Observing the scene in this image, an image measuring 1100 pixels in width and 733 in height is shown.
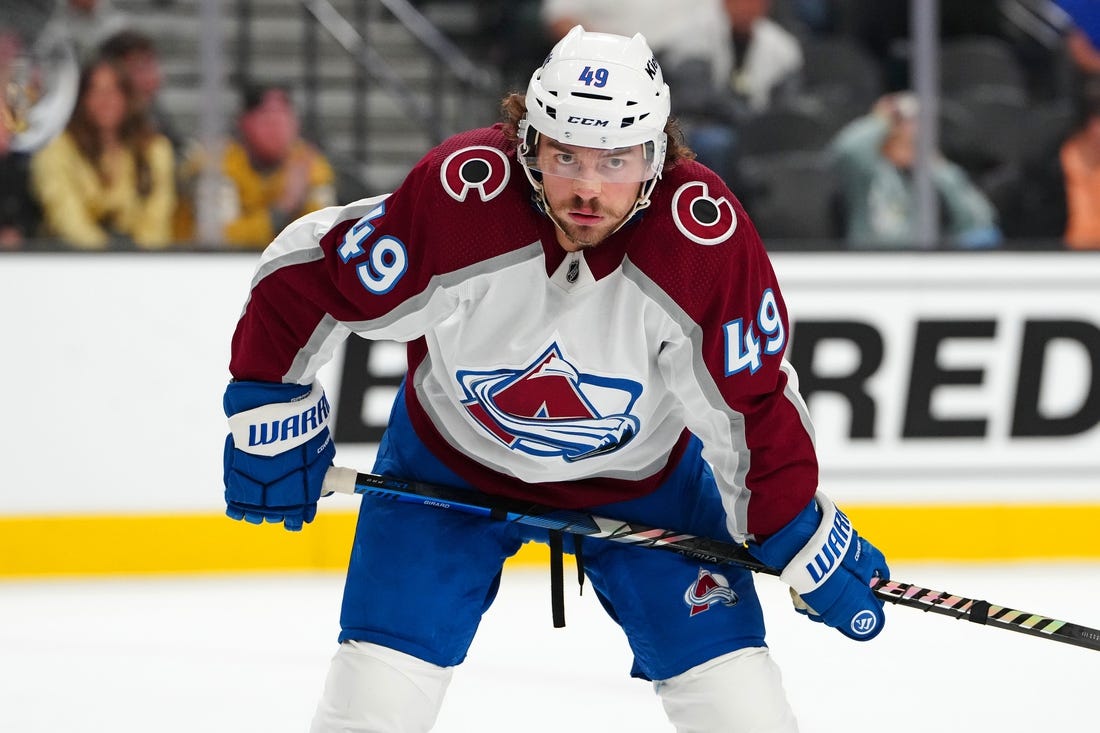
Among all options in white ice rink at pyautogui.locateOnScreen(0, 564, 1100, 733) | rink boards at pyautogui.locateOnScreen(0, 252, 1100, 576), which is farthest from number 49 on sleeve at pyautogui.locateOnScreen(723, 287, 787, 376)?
rink boards at pyautogui.locateOnScreen(0, 252, 1100, 576)

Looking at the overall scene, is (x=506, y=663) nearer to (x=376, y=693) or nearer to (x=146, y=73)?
(x=376, y=693)

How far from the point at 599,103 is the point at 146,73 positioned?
2401 millimetres

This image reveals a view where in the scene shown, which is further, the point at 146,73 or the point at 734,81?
the point at 734,81

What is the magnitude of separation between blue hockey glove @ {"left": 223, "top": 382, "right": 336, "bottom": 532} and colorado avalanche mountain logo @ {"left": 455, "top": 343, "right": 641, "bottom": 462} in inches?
9.7

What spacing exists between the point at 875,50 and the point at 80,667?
114 inches

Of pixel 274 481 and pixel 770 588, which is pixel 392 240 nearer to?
pixel 274 481

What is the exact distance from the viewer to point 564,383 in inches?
72.0

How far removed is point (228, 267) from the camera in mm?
3633

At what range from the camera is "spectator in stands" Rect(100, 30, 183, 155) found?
3729mm

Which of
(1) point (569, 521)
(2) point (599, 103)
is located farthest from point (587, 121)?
(1) point (569, 521)

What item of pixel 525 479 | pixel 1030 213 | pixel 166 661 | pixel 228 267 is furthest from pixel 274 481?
pixel 1030 213

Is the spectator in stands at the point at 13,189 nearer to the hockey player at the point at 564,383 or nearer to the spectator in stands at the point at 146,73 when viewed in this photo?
the spectator in stands at the point at 146,73

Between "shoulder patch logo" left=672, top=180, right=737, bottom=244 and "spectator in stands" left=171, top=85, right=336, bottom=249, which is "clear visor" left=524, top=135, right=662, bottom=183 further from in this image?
"spectator in stands" left=171, top=85, right=336, bottom=249

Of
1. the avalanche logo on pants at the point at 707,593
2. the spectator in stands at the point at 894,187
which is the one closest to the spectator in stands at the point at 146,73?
the spectator in stands at the point at 894,187
